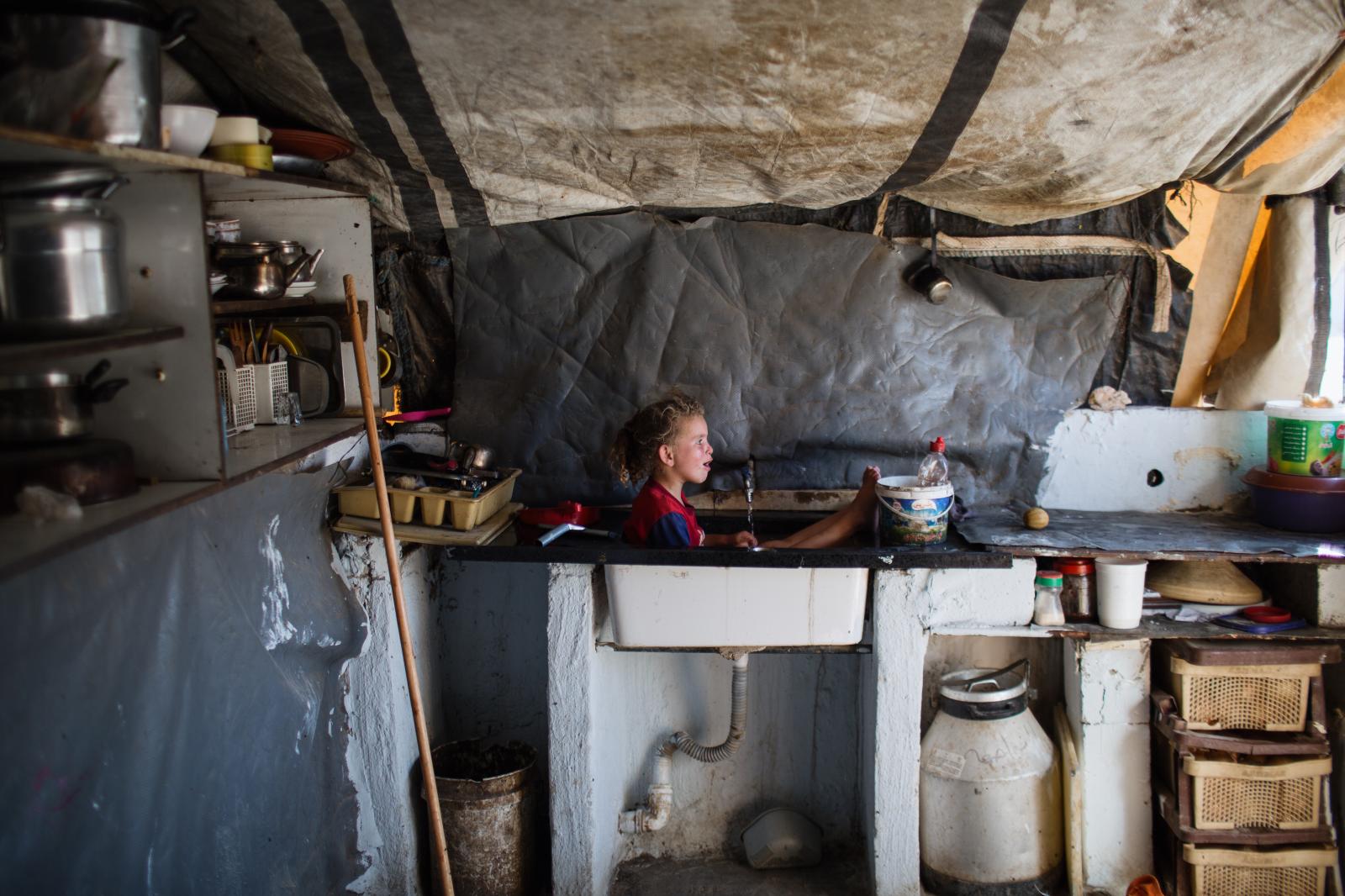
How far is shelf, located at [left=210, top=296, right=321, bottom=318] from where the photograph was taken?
299 centimetres

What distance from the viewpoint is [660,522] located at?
10.7 ft

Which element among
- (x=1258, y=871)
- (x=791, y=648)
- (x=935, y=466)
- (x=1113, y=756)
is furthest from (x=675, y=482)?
(x=1258, y=871)

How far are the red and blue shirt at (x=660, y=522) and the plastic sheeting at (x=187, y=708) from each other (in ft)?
2.99

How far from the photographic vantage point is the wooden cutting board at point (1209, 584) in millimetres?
3406

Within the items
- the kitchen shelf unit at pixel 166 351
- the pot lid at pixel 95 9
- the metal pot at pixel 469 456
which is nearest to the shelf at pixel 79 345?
the kitchen shelf unit at pixel 166 351

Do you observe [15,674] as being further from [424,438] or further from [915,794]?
[915,794]

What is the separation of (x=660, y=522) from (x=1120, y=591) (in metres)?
1.42

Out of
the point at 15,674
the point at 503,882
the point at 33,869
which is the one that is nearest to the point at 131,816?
the point at 33,869

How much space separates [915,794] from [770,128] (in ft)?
6.85

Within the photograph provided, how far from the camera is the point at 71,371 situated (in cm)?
232

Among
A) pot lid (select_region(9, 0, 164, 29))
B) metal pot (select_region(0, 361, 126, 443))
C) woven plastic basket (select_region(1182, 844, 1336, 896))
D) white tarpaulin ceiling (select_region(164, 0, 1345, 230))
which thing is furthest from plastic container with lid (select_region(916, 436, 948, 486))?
pot lid (select_region(9, 0, 164, 29))

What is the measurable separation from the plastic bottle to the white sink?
0.43m

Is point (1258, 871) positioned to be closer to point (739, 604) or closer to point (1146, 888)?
point (1146, 888)

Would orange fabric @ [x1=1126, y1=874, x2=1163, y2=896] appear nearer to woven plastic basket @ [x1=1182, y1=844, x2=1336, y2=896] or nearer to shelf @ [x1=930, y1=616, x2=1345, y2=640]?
woven plastic basket @ [x1=1182, y1=844, x2=1336, y2=896]
